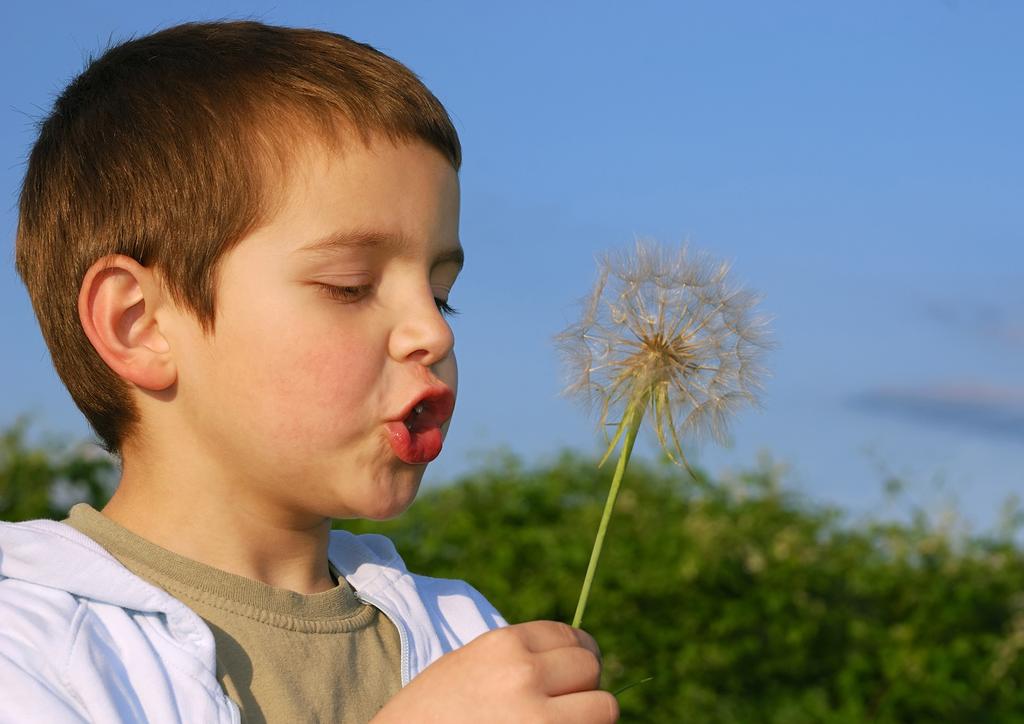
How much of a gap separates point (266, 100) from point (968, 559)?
4.63m

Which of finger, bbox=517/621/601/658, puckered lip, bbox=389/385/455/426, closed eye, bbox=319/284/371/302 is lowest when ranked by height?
finger, bbox=517/621/601/658

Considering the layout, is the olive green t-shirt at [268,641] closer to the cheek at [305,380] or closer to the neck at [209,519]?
the neck at [209,519]

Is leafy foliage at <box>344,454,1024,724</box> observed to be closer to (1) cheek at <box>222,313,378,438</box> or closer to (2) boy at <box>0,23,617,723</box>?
(2) boy at <box>0,23,617,723</box>

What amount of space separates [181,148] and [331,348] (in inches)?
20.8

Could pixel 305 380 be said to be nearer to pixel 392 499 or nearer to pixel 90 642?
pixel 392 499

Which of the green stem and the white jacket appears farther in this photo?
the white jacket

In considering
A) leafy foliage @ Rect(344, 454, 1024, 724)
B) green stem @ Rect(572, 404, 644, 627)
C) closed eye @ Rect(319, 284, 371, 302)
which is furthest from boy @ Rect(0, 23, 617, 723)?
leafy foliage @ Rect(344, 454, 1024, 724)

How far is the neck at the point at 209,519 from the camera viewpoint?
7.39 ft

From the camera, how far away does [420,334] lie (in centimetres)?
215

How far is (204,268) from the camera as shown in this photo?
7.20ft

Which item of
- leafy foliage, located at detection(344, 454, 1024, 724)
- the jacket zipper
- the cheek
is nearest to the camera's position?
the cheek

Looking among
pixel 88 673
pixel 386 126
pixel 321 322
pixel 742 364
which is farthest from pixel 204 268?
pixel 742 364

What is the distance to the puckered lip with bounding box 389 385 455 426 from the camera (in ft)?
7.09

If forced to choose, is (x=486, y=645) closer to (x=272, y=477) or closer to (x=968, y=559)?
(x=272, y=477)
